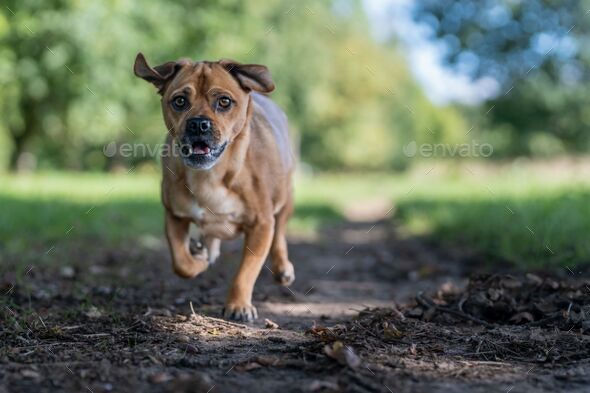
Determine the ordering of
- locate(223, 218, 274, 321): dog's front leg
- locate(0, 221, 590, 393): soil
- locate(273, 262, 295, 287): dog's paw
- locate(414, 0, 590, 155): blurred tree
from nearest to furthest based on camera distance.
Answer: locate(0, 221, 590, 393): soil < locate(223, 218, 274, 321): dog's front leg < locate(273, 262, 295, 287): dog's paw < locate(414, 0, 590, 155): blurred tree

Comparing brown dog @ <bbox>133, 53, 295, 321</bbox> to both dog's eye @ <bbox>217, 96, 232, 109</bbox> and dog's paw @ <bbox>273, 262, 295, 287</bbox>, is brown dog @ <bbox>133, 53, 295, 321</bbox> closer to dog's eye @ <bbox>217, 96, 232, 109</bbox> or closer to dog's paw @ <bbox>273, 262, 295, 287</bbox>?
dog's eye @ <bbox>217, 96, 232, 109</bbox>

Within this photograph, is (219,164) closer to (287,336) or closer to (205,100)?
(205,100)

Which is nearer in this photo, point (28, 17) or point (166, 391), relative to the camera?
point (166, 391)

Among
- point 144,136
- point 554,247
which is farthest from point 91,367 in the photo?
point 144,136

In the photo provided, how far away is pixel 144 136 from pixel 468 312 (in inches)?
957

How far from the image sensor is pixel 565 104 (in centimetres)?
2719

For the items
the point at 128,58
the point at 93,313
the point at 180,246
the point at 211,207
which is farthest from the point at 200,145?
the point at 128,58

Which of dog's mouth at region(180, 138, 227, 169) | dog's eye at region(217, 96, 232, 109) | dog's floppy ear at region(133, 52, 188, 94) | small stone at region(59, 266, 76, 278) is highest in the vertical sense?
dog's floppy ear at region(133, 52, 188, 94)

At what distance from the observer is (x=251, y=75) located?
4668 millimetres

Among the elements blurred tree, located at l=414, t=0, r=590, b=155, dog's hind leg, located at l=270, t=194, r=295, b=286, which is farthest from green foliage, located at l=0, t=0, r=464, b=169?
dog's hind leg, located at l=270, t=194, r=295, b=286

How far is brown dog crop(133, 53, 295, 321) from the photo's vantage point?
4.44 m

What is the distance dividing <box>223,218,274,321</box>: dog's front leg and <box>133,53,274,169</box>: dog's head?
597 mm

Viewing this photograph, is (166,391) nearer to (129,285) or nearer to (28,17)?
(129,285)

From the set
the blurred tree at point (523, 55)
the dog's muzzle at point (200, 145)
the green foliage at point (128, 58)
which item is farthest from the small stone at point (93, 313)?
the blurred tree at point (523, 55)
